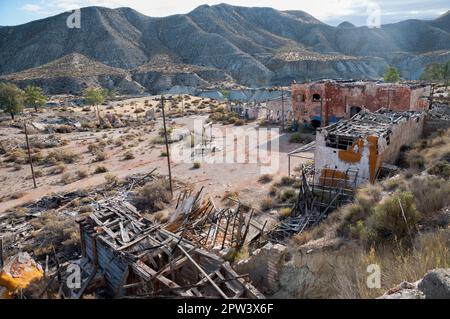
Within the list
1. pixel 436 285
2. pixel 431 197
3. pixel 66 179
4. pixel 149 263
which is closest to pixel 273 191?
pixel 431 197

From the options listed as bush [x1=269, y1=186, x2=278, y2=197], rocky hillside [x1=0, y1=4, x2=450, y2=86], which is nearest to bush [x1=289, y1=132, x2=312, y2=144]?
bush [x1=269, y1=186, x2=278, y2=197]

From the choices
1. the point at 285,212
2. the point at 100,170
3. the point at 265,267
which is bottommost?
the point at 100,170

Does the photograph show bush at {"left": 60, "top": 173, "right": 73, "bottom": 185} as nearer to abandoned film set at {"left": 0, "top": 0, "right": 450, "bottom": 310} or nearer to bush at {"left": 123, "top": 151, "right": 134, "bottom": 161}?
abandoned film set at {"left": 0, "top": 0, "right": 450, "bottom": 310}

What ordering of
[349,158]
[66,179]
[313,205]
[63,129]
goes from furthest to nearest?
1. [63,129]
2. [66,179]
3. [349,158]
4. [313,205]

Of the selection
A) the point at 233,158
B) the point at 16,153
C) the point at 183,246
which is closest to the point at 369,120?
the point at 233,158

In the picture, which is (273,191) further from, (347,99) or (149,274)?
(347,99)
